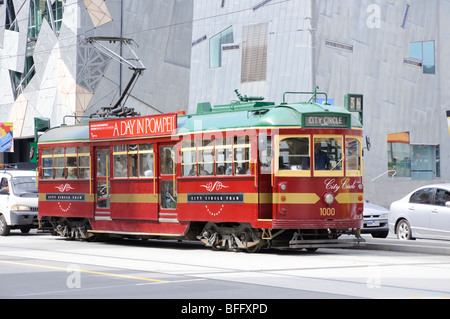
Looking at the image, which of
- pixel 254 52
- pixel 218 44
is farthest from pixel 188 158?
pixel 218 44

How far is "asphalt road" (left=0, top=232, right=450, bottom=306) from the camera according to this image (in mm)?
11031

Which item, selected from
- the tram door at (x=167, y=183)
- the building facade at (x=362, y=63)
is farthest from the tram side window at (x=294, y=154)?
the building facade at (x=362, y=63)

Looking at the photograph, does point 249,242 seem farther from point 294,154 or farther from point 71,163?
point 71,163

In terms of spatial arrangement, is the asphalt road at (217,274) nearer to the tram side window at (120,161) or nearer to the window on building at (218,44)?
the tram side window at (120,161)

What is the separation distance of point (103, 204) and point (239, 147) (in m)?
5.50

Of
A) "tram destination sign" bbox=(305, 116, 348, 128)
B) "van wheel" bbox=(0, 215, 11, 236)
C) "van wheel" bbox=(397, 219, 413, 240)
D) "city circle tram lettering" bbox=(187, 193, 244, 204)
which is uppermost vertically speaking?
"tram destination sign" bbox=(305, 116, 348, 128)

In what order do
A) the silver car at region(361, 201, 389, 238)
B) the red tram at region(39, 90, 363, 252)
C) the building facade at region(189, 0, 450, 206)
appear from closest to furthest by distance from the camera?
the red tram at region(39, 90, 363, 252) < the silver car at region(361, 201, 389, 238) < the building facade at region(189, 0, 450, 206)

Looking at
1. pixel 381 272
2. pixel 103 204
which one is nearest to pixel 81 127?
pixel 103 204

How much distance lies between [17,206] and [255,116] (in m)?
11.3

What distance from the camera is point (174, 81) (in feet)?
194

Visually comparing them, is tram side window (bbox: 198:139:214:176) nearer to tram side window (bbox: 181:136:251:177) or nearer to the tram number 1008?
tram side window (bbox: 181:136:251:177)

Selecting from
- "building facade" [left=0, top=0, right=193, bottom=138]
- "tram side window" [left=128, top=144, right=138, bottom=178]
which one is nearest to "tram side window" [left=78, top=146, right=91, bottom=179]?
"tram side window" [left=128, top=144, right=138, bottom=178]

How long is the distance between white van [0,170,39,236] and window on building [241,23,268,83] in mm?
19495
